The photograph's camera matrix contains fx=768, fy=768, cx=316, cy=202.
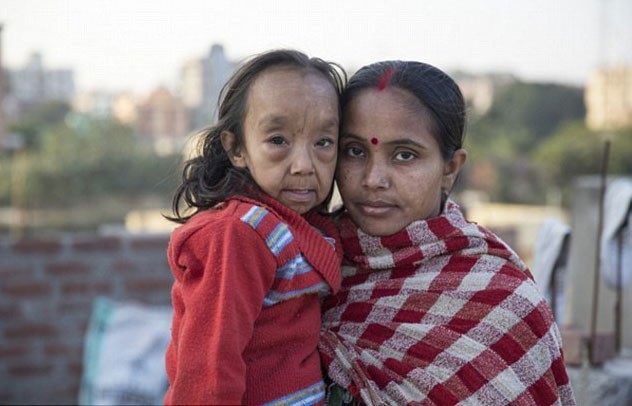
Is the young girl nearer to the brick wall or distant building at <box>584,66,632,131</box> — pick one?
the brick wall

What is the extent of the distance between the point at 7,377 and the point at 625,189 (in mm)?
3590

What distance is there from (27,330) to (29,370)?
0.25m

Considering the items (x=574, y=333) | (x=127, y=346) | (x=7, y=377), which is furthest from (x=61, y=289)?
(x=574, y=333)

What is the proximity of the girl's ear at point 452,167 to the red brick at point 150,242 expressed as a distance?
3145 millimetres

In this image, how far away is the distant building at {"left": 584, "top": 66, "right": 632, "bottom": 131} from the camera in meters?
16.4

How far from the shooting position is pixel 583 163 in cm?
1986

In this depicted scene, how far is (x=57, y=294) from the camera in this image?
15.2 ft

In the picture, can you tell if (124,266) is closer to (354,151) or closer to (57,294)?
(57,294)

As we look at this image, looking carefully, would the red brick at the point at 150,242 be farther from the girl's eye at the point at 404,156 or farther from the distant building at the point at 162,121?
the distant building at the point at 162,121

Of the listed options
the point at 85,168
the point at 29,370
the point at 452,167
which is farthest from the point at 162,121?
the point at 452,167

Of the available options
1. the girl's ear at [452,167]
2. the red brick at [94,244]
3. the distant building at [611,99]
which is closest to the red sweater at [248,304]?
the girl's ear at [452,167]

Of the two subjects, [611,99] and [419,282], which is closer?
[419,282]

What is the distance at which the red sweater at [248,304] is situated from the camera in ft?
4.56

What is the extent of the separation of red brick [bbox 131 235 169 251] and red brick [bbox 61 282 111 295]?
30 centimetres
